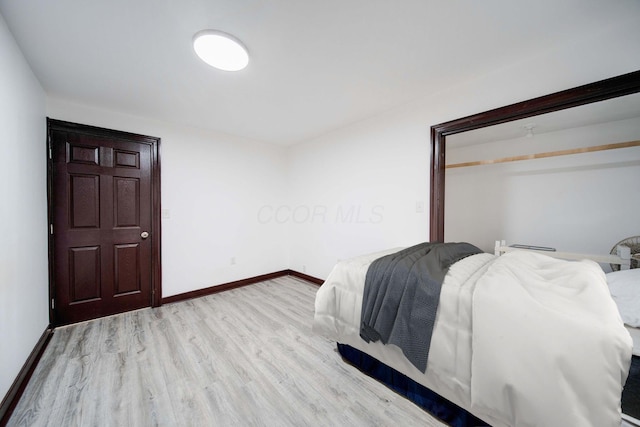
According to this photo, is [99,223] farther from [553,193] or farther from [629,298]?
[553,193]

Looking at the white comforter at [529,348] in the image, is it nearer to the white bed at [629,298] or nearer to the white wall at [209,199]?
the white bed at [629,298]

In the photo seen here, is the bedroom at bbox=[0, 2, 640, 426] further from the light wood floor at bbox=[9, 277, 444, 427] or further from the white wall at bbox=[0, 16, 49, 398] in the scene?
the light wood floor at bbox=[9, 277, 444, 427]

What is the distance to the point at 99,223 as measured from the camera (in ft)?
8.21

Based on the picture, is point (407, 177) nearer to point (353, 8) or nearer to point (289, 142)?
point (353, 8)

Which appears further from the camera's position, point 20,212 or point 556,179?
point 556,179

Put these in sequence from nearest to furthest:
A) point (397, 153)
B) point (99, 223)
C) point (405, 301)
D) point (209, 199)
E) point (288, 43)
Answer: point (405, 301) < point (288, 43) < point (99, 223) < point (397, 153) < point (209, 199)

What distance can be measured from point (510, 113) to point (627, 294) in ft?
5.76

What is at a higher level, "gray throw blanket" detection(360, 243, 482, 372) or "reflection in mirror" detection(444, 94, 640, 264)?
"reflection in mirror" detection(444, 94, 640, 264)

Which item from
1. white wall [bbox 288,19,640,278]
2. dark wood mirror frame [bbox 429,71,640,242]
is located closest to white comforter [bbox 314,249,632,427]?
dark wood mirror frame [bbox 429,71,640,242]

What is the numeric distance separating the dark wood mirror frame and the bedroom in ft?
0.23

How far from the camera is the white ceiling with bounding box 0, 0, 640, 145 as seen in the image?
1.30m

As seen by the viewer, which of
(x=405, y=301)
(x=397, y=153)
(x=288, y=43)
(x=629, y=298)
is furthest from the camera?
(x=397, y=153)

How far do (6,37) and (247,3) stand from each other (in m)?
1.57

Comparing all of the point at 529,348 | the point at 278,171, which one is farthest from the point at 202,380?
the point at 278,171
